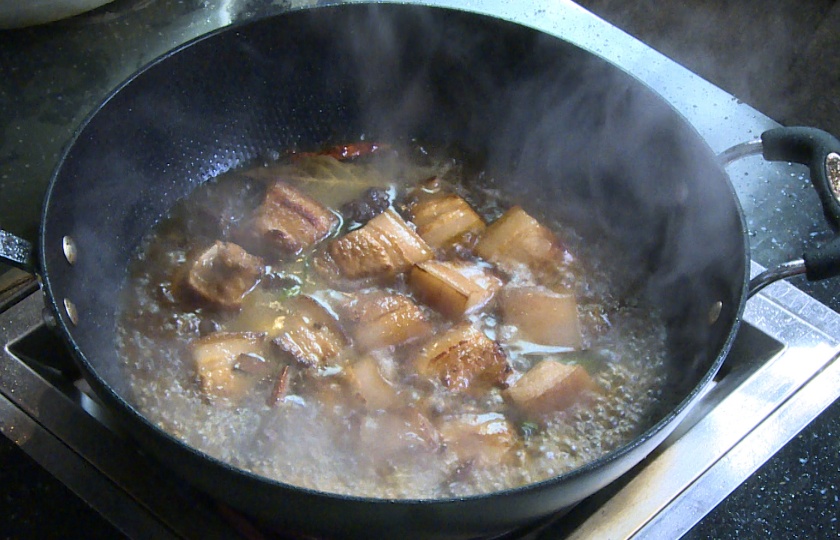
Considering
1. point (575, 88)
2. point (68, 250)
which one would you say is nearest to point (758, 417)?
point (575, 88)

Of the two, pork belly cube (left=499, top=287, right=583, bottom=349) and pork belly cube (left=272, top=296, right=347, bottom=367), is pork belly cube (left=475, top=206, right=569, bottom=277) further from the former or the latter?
pork belly cube (left=272, top=296, right=347, bottom=367)

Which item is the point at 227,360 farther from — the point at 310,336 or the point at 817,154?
the point at 817,154

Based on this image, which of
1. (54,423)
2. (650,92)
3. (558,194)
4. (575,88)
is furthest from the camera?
(558,194)

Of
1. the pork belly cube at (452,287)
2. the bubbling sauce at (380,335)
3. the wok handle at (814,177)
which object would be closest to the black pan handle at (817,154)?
the wok handle at (814,177)

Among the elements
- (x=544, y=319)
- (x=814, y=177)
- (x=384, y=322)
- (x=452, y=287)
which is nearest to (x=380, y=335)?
(x=384, y=322)

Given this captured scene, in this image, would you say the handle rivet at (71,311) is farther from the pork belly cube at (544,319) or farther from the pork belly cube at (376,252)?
the pork belly cube at (544,319)

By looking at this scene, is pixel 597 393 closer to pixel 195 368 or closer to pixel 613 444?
pixel 613 444
